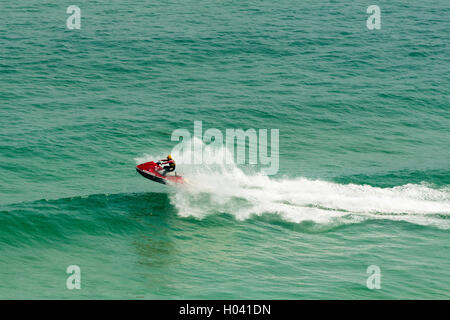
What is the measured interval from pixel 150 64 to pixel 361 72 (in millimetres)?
25478

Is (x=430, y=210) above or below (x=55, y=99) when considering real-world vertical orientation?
below

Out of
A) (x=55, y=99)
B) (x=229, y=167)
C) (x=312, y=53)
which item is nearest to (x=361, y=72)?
(x=312, y=53)

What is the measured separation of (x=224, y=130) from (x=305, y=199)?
57.7ft

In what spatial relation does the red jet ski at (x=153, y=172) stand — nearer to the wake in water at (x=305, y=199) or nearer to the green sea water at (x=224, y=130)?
the wake in water at (x=305, y=199)

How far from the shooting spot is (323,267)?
107 ft

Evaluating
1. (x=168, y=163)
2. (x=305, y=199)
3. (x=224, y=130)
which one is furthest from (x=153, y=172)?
(x=224, y=130)

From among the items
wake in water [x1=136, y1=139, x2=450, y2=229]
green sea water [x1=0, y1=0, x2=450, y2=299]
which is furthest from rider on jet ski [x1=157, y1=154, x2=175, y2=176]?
green sea water [x1=0, y1=0, x2=450, y2=299]

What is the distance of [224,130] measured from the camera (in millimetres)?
57094

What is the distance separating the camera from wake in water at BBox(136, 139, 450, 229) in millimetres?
39688

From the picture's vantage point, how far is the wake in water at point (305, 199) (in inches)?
1563

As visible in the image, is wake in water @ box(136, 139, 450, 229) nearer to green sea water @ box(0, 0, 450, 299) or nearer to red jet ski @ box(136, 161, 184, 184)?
green sea water @ box(0, 0, 450, 299)
